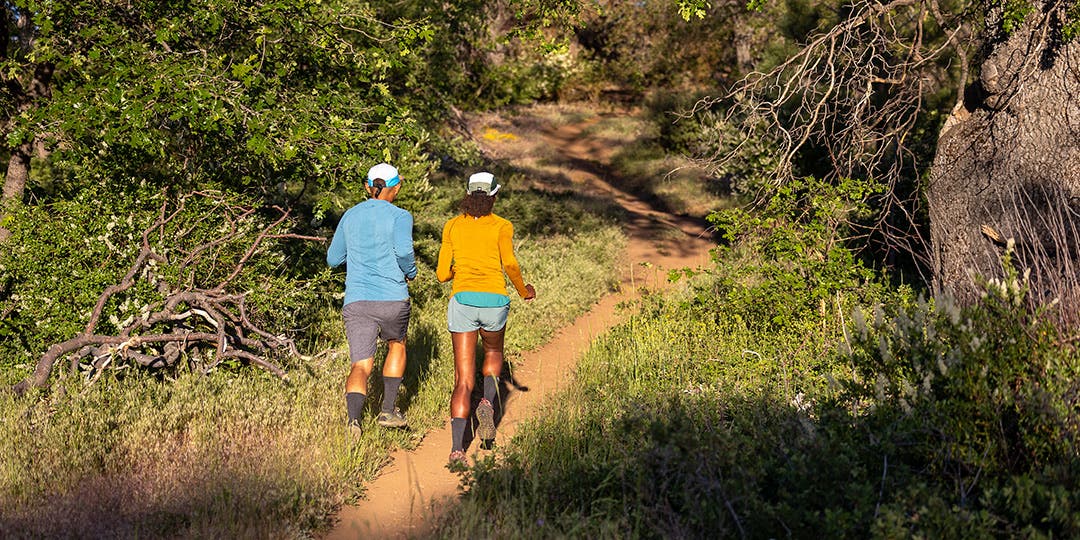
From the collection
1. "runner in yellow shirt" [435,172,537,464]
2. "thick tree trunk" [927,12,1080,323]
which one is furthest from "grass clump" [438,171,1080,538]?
"thick tree trunk" [927,12,1080,323]

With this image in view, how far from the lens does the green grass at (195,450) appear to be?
474 cm

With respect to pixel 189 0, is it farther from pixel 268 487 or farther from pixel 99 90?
pixel 268 487

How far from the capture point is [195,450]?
218 inches

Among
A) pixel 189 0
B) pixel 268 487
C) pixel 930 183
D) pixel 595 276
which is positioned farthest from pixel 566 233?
pixel 268 487

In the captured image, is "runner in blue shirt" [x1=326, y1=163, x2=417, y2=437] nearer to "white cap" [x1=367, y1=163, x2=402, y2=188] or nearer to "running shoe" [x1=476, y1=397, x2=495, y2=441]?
"white cap" [x1=367, y1=163, x2=402, y2=188]

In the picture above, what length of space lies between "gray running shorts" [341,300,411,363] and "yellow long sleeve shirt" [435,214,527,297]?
0.40m

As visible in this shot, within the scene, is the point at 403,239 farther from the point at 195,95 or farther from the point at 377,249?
the point at 195,95

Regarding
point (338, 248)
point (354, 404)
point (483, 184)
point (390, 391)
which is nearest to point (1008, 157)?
point (483, 184)

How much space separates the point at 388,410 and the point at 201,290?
6.81 ft

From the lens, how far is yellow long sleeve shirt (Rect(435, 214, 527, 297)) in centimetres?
607

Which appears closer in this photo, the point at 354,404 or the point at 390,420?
the point at 354,404

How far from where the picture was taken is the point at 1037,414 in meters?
4.44

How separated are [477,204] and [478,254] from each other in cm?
34

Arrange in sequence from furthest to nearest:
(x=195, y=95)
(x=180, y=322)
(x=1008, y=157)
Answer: (x=1008, y=157) → (x=180, y=322) → (x=195, y=95)
